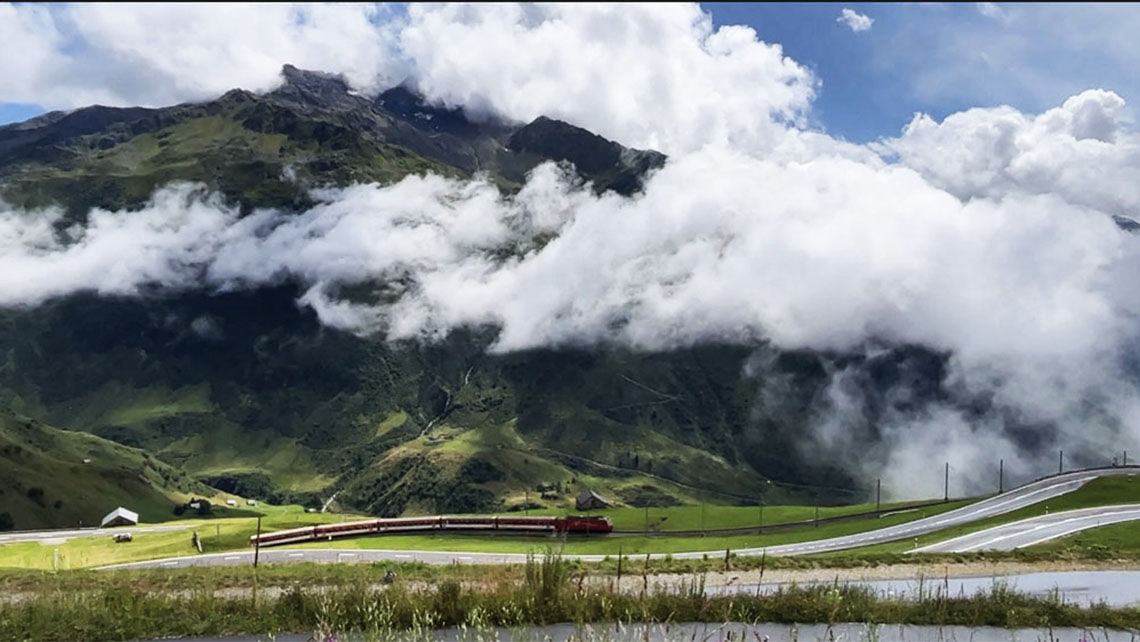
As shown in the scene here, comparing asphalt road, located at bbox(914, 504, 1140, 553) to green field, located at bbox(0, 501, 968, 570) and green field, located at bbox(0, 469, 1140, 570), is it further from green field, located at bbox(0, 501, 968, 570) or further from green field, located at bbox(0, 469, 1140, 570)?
green field, located at bbox(0, 501, 968, 570)

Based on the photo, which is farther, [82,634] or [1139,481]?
[1139,481]

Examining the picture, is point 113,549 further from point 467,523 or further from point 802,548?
point 802,548

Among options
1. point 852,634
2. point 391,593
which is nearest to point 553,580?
point 391,593

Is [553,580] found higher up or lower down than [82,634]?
higher up

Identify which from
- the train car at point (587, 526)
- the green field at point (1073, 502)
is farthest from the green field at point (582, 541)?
the train car at point (587, 526)

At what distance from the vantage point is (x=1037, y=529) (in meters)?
92.7

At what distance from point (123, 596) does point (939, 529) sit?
108 meters

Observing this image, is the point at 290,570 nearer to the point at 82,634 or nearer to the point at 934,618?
the point at 82,634

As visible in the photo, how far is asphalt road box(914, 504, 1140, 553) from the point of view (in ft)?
263

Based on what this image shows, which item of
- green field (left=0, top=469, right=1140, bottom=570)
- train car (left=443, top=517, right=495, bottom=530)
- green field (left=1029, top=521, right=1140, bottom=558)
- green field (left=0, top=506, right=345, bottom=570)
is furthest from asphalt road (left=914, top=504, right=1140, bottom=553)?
green field (left=0, top=506, right=345, bottom=570)

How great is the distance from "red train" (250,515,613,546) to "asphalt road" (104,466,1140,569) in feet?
48.2

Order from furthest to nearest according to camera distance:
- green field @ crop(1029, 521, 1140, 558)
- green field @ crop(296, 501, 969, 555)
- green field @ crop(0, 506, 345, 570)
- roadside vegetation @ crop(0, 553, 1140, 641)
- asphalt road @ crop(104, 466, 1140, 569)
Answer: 1. green field @ crop(296, 501, 969, 555)
2. green field @ crop(0, 506, 345, 570)
3. asphalt road @ crop(104, 466, 1140, 569)
4. green field @ crop(1029, 521, 1140, 558)
5. roadside vegetation @ crop(0, 553, 1140, 641)

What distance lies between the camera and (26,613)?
24.4 m

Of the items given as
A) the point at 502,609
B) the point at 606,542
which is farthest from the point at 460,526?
the point at 502,609
